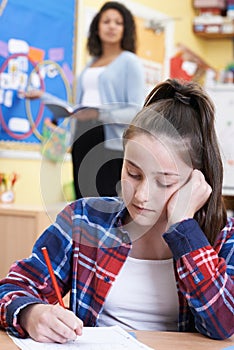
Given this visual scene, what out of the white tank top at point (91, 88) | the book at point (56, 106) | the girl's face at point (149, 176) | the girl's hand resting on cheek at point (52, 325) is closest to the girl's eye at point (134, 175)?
the girl's face at point (149, 176)

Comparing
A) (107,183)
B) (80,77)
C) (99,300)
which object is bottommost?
(99,300)

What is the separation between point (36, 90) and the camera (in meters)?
3.77

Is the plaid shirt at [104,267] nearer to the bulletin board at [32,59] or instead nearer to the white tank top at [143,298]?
the white tank top at [143,298]

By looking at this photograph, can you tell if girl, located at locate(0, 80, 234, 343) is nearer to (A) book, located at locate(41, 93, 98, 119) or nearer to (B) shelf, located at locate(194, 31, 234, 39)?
(A) book, located at locate(41, 93, 98, 119)

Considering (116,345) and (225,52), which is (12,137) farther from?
(116,345)

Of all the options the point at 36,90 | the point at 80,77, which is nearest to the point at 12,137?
the point at 36,90

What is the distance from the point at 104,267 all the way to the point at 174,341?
213 millimetres

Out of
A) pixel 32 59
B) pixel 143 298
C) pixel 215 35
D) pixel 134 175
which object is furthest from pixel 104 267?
pixel 215 35

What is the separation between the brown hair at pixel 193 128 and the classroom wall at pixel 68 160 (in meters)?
0.17

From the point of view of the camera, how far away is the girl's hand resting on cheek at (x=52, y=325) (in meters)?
0.95

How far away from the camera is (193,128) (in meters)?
1.15

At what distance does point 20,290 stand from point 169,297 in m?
Result: 0.25

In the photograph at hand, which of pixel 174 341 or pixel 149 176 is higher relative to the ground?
pixel 149 176

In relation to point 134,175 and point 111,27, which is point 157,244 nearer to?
point 134,175
